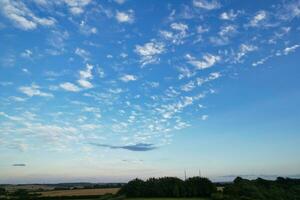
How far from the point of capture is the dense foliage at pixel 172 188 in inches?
4154

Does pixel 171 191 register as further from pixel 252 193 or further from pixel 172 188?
pixel 252 193

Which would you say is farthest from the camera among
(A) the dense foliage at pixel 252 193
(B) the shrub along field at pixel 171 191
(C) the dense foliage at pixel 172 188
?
(C) the dense foliage at pixel 172 188

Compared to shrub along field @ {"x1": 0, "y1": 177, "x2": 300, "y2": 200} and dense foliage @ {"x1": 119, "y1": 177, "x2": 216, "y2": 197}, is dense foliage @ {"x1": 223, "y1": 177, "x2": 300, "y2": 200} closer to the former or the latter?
shrub along field @ {"x1": 0, "y1": 177, "x2": 300, "y2": 200}

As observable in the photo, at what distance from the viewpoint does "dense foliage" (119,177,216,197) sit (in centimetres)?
10551

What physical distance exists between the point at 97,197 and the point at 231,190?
38170 mm

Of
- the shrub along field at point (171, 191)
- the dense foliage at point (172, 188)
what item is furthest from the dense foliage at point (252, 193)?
the dense foliage at point (172, 188)

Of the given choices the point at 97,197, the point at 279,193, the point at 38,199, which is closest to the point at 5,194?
the point at 38,199

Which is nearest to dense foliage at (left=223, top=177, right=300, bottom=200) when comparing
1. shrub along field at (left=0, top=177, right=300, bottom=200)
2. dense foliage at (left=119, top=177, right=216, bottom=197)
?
shrub along field at (left=0, top=177, right=300, bottom=200)

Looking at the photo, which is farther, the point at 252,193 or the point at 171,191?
the point at 171,191

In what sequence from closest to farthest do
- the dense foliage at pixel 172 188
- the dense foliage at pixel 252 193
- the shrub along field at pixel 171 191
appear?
the dense foliage at pixel 252 193, the shrub along field at pixel 171 191, the dense foliage at pixel 172 188

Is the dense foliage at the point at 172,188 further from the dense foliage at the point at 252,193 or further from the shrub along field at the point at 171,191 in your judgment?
the dense foliage at the point at 252,193

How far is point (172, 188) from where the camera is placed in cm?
10612

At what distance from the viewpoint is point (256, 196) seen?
91625 mm

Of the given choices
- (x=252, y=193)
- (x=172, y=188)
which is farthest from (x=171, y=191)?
(x=252, y=193)
